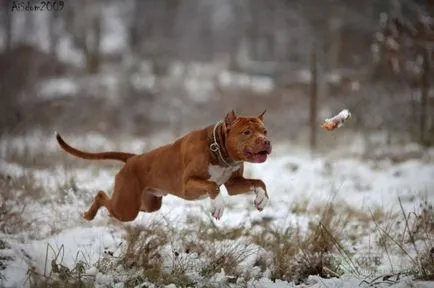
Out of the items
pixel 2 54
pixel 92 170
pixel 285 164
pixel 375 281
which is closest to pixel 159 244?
pixel 375 281

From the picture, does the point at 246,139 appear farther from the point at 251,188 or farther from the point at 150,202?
the point at 150,202

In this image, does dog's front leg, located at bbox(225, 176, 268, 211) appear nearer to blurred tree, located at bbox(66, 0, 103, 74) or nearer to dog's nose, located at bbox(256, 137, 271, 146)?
dog's nose, located at bbox(256, 137, 271, 146)

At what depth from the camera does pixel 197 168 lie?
4.50m

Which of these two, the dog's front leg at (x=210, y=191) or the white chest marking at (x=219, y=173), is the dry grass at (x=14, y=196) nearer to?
the dog's front leg at (x=210, y=191)

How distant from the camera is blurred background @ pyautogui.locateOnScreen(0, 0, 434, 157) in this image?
13.0 meters

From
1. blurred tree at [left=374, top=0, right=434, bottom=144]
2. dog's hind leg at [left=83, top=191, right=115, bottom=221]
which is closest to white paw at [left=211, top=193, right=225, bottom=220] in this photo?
dog's hind leg at [left=83, top=191, right=115, bottom=221]

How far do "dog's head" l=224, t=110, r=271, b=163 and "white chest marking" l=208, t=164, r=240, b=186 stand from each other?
19 centimetres

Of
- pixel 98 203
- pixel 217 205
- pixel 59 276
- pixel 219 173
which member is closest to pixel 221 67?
pixel 98 203

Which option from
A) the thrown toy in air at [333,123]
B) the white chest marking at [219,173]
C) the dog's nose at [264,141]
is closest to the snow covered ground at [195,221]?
the white chest marking at [219,173]

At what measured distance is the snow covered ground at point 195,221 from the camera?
4.18 metres

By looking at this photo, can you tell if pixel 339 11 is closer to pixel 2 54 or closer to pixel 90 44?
pixel 2 54

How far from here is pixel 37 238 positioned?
511cm

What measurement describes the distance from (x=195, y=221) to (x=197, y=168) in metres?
1.49

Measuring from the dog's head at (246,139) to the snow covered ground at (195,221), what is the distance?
2.83 feet
